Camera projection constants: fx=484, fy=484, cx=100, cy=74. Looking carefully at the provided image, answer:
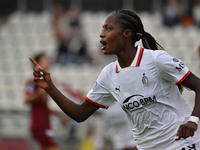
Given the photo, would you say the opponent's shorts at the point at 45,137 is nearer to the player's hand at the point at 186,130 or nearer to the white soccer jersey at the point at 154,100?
the white soccer jersey at the point at 154,100

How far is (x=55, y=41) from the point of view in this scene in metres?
15.4

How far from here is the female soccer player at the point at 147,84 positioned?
4.25 meters

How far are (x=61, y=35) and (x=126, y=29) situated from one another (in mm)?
10254

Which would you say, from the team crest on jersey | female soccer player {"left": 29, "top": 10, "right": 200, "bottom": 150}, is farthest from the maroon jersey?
the team crest on jersey

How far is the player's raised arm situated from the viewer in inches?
175

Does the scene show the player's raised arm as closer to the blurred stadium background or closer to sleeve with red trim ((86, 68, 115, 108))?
sleeve with red trim ((86, 68, 115, 108))

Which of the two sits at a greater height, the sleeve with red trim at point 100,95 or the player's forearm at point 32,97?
the sleeve with red trim at point 100,95

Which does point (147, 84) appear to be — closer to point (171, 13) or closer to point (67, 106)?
point (67, 106)

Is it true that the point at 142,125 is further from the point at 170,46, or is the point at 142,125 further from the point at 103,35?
the point at 170,46

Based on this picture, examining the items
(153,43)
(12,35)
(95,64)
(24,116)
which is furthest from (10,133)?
(153,43)

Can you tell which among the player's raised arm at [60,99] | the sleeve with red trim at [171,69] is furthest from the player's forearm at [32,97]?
→ the sleeve with red trim at [171,69]

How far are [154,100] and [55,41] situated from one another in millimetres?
11312

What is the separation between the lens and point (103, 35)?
443 centimetres

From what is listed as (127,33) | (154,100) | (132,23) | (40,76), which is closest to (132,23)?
(132,23)
